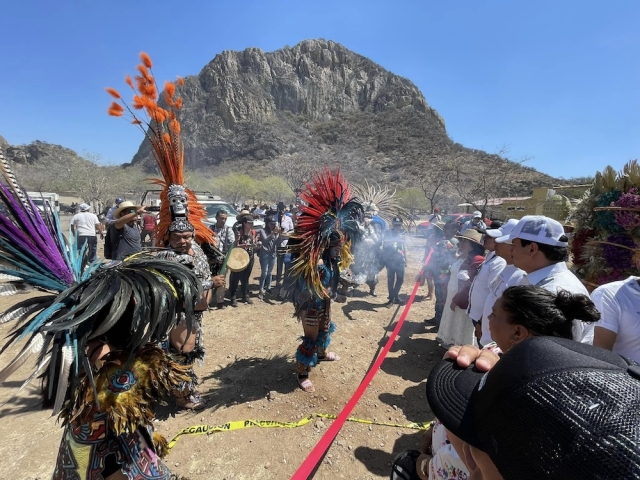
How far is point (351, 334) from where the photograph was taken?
5449 millimetres

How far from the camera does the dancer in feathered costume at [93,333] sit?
135 centimetres

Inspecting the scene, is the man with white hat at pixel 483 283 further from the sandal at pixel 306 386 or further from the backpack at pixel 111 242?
the backpack at pixel 111 242

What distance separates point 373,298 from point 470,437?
700cm

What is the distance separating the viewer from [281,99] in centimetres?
8969

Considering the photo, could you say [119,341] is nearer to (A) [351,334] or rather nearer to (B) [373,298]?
(A) [351,334]

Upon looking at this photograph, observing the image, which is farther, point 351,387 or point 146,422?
point 351,387

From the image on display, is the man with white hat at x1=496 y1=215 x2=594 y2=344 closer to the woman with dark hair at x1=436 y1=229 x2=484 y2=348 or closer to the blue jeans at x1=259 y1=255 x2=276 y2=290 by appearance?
the woman with dark hair at x1=436 y1=229 x2=484 y2=348

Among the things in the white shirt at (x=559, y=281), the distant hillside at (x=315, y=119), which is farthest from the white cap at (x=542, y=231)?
the distant hillside at (x=315, y=119)

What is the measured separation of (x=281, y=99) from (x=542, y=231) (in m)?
97.3

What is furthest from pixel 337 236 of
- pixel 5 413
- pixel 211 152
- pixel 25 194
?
pixel 211 152

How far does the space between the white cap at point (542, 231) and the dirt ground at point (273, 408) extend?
2.23 meters

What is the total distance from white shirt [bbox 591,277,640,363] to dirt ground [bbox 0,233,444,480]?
1994 millimetres

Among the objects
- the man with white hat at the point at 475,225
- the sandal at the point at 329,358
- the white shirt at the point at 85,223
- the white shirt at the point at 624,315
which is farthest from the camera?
the white shirt at the point at 85,223

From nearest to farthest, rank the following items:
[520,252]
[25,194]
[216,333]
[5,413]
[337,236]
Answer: [25,194] < [520,252] < [5,413] < [337,236] < [216,333]
